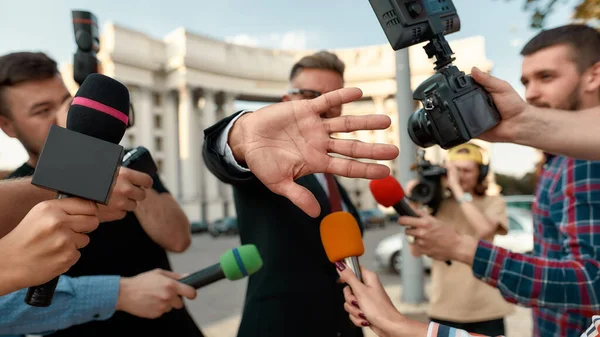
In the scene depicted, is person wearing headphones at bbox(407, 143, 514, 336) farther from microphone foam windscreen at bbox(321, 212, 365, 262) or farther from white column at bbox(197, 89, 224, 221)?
white column at bbox(197, 89, 224, 221)

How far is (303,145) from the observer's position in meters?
1.22

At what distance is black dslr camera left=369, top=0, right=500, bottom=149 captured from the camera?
1140 millimetres

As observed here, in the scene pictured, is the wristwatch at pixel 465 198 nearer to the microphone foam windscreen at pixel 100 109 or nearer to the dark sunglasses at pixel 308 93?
the dark sunglasses at pixel 308 93

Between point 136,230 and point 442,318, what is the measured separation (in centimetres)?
216

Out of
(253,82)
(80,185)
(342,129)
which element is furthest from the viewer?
(253,82)

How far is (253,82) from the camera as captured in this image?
40.8 meters

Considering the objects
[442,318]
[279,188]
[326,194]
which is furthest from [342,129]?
[442,318]

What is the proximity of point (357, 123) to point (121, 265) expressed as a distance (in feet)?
4.70

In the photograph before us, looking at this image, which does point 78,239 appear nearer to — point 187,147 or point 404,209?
point 404,209

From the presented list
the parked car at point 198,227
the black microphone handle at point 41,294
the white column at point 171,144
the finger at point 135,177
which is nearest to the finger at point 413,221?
the finger at point 135,177

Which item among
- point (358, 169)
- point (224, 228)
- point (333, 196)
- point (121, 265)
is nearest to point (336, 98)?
point (358, 169)

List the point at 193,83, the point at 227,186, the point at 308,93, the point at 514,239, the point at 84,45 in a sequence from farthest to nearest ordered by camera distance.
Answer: the point at 227,186 → the point at 193,83 → the point at 514,239 → the point at 308,93 → the point at 84,45

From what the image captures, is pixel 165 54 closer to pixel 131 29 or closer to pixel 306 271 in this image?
pixel 131 29

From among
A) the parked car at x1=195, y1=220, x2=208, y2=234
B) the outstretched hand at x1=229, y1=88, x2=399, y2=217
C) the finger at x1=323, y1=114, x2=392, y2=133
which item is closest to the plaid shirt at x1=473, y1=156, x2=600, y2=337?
the outstretched hand at x1=229, y1=88, x2=399, y2=217
